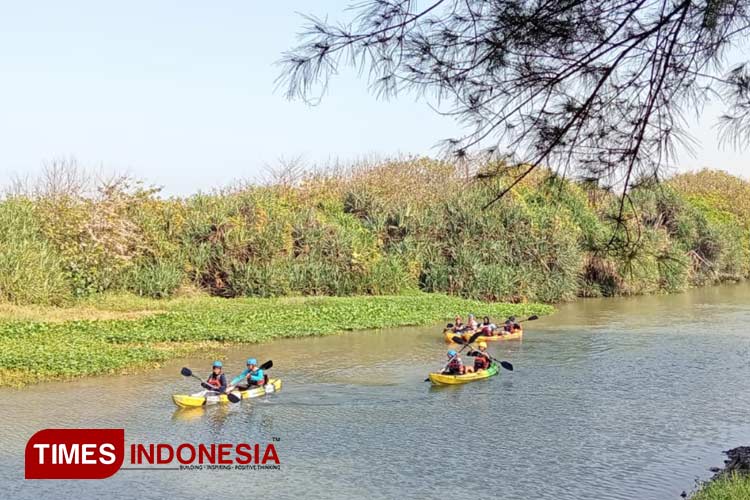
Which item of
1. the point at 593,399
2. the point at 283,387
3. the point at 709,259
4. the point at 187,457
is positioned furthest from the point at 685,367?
the point at 709,259

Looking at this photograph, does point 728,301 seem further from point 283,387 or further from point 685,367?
point 283,387

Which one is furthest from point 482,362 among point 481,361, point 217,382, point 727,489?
point 727,489

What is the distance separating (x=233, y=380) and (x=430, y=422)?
4.23 meters

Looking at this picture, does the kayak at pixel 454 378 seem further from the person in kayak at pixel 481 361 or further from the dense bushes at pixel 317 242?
the dense bushes at pixel 317 242

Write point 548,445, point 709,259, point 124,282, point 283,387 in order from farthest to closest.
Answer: point 709,259 < point 124,282 < point 283,387 < point 548,445

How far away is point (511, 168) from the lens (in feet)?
22.2

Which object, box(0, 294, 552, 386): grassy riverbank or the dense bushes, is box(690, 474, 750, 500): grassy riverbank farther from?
the dense bushes

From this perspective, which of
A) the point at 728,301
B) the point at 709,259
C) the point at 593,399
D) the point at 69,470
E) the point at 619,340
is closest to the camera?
the point at 69,470

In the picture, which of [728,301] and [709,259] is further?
[709,259]

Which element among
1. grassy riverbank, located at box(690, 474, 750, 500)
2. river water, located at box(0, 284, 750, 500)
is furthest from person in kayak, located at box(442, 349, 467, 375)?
grassy riverbank, located at box(690, 474, 750, 500)

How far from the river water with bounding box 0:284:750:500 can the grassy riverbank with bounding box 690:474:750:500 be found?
1087mm

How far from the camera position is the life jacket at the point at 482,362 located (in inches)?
682

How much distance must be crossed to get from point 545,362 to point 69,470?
37.3 feet

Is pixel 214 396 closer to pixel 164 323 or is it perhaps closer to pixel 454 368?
pixel 454 368
